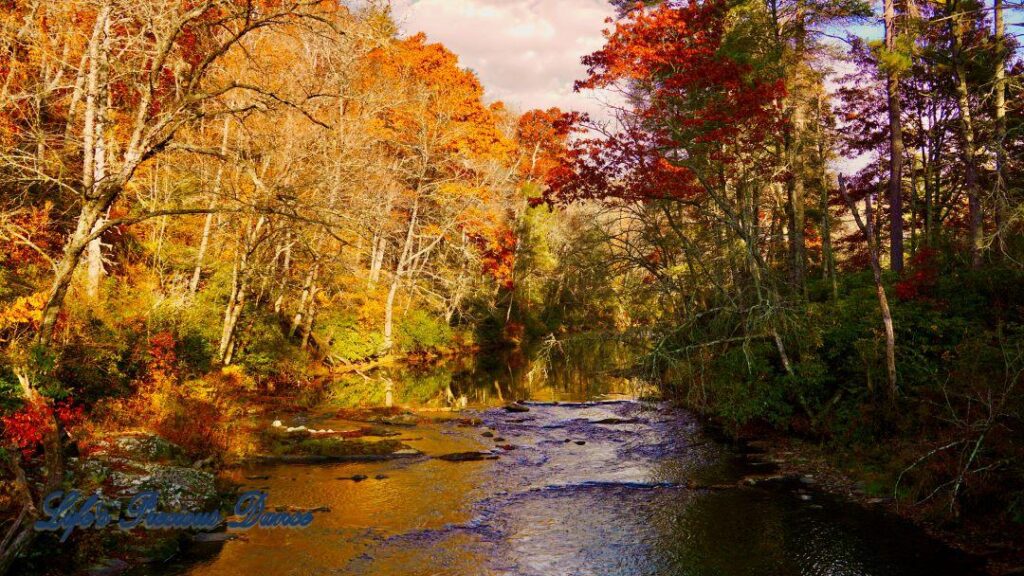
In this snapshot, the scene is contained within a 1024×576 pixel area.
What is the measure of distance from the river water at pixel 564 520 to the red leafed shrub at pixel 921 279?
5.36m

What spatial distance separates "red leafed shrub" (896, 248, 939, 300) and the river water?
17.6ft

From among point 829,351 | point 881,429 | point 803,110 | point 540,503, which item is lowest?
point 540,503

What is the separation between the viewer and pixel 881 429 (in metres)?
12.2

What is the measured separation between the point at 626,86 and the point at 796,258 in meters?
7.42

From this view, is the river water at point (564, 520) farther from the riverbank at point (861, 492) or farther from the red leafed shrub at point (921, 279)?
the red leafed shrub at point (921, 279)

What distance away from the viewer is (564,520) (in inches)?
390

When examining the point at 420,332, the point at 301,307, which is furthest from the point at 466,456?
the point at 420,332

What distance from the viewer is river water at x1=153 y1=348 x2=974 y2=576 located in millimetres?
8055

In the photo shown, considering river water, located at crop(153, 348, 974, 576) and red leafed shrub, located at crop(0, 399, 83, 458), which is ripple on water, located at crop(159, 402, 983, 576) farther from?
red leafed shrub, located at crop(0, 399, 83, 458)

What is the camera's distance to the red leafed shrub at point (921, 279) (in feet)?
44.4

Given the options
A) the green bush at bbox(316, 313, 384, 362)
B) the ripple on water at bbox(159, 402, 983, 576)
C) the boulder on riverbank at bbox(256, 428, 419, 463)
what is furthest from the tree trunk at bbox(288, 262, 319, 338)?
the ripple on water at bbox(159, 402, 983, 576)

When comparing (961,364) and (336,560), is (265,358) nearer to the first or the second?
(336,560)

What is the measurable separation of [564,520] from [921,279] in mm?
10003

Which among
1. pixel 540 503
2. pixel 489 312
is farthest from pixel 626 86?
pixel 489 312
